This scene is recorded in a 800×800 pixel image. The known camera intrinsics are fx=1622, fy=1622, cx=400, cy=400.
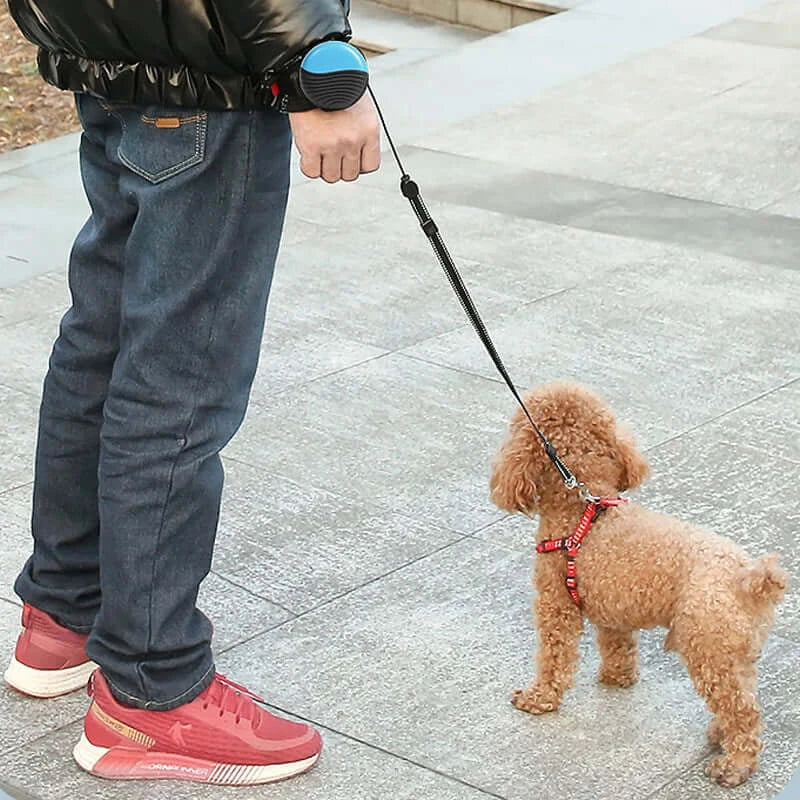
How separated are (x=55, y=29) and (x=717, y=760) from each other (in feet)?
6.22

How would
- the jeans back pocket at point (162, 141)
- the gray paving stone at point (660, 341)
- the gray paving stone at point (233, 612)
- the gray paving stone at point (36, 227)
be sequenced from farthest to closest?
the gray paving stone at point (36, 227) < the gray paving stone at point (660, 341) < the gray paving stone at point (233, 612) < the jeans back pocket at point (162, 141)

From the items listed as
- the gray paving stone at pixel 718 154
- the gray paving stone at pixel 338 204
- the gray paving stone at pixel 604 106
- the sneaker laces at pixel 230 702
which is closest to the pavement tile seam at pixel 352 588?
the sneaker laces at pixel 230 702

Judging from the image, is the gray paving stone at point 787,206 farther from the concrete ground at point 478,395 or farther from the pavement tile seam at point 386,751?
the pavement tile seam at point 386,751

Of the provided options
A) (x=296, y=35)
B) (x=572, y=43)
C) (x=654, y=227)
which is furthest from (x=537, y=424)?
(x=572, y=43)

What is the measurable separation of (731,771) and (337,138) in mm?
1444

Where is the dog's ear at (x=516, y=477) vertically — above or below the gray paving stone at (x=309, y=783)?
above

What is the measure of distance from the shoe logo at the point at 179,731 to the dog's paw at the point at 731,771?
1.04 m

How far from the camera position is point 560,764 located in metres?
3.28

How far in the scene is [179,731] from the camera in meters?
3.24

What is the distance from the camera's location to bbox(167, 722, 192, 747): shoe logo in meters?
3.23

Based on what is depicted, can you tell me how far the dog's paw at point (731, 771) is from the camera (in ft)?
10.4

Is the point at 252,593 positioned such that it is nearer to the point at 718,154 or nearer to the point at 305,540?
the point at 305,540

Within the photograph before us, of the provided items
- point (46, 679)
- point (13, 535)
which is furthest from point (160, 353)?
point (13, 535)

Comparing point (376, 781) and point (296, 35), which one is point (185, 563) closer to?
point (376, 781)
